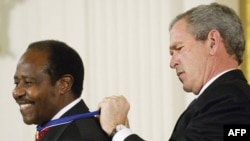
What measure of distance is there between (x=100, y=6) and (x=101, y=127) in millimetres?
1518

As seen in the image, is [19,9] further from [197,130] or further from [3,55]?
[197,130]

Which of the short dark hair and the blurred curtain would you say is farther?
the blurred curtain

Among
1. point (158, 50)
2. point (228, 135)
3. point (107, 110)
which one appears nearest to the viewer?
point (228, 135)

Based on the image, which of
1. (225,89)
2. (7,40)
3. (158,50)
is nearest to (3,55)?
(7,40)

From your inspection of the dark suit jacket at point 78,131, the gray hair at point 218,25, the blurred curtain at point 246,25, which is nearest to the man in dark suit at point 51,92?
the dark suit jacket at point 78,131

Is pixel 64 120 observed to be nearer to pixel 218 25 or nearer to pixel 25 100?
pixel 25 100

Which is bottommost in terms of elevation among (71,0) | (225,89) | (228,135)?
(228,135)

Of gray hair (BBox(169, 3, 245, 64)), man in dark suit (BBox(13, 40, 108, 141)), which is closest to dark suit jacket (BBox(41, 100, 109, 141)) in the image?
man in dark suit (BBox(13, 40, 108, 141))

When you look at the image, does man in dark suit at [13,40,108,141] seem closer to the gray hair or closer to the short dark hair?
the short dark hair

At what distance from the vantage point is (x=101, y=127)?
1.49 m

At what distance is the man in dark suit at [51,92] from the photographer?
1423mm

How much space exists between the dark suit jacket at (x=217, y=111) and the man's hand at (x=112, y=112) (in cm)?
6

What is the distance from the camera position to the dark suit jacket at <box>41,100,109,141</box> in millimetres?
1354

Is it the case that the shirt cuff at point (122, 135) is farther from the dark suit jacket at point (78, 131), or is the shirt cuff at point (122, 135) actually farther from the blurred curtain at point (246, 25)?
the blurred curtain at point (246, 25)
